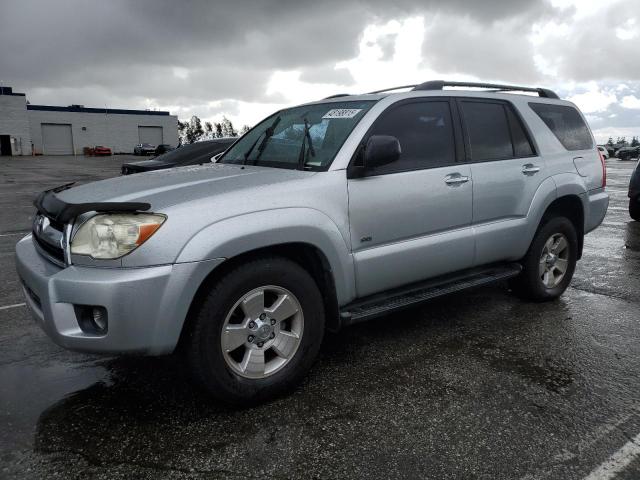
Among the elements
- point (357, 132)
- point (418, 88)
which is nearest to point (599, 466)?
point (357, 132)

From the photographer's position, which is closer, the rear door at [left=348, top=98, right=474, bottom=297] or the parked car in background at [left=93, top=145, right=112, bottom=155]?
the rear door at [left=348, top=98, right=474, bottom=297]

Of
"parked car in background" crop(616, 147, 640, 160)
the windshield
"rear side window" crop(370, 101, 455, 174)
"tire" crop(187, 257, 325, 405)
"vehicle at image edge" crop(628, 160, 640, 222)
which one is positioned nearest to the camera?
"tire" crop(187, 257, 325, 405)

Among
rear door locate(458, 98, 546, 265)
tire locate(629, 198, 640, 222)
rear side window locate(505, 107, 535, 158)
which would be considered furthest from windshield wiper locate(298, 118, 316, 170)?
tire locate(629, 198, 640, 222)

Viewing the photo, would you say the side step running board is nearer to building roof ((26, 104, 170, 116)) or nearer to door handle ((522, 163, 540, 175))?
door handle ((522, 163, 540, 175))

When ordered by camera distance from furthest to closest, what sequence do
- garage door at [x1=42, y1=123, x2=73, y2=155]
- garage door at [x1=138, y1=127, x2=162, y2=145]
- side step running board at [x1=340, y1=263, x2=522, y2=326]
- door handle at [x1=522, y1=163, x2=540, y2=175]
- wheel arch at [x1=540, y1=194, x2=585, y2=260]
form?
garage door at [x1=138, y1=127, x2=162, y2=145], garage door at [x1=42, y1=123, x2=73, y2=155], wheel arch at [x1=540, y1=194, x2=585, y2=260], door handle at [x1=522, y1=163, x2=540, y2=175], side step running board at [x1=340, y1=263, x2=522, y2=326]

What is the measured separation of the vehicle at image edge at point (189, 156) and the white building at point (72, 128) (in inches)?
2069

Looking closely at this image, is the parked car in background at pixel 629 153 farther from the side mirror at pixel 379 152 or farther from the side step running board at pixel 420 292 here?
the side mirror at pixel 379 152

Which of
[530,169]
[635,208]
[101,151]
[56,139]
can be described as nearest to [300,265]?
[530,169]

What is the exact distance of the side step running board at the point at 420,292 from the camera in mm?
3219

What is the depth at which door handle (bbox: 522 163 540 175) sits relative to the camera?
166 inches

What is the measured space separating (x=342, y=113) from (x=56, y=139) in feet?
218

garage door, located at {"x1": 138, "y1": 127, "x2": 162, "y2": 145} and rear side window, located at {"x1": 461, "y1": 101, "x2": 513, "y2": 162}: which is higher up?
garage door, located at {"x1": 138, "y1": 127, "x2": 162, "y2": 145}

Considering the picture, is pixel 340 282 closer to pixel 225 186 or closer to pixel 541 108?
pixel 225 186

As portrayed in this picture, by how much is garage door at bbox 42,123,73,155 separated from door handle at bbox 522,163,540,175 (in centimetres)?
6546
